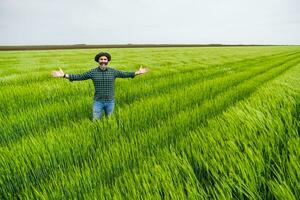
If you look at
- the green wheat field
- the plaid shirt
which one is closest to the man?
the plaid shirt

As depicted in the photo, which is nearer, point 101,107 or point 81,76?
point 101,107

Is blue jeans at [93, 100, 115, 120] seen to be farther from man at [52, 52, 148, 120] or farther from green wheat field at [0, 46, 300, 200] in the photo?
green wheat field at [0, 46, 300, 200]

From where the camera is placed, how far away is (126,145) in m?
2.97

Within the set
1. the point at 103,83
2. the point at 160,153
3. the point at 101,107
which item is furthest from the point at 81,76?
the point at 160,153

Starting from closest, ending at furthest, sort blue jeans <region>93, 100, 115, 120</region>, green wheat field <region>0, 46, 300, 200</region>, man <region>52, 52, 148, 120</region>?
green wheat field <region>0, 46, 300, 200</region>
blue jeans <region>93, 100, 115, 120</region>
man <region>52, 52, 148, 120</region>

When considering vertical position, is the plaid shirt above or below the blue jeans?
above

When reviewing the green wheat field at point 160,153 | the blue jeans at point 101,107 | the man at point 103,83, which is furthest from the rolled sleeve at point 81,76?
the green wheat field at point 160,153

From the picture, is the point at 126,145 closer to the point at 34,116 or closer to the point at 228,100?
the point at 34,116

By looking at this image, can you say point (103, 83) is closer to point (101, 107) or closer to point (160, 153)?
point (101, 107)

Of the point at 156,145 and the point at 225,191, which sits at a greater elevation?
the point at 225,191

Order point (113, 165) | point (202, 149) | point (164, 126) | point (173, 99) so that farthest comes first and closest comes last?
point (173, 99) < point (164, 126) < point (113, 165) < point (202, 149)

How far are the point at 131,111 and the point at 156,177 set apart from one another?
9.84 feet

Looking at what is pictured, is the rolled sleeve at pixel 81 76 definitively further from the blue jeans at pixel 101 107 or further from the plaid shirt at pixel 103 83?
the blue jeans at pixel 101 107

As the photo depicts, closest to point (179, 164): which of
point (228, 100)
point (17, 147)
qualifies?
point (17, 147)
